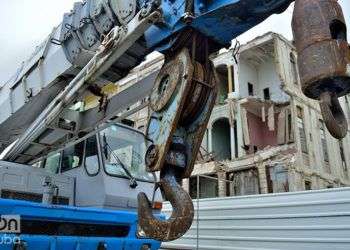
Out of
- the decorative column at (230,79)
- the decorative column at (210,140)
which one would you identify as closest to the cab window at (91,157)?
the decorative column at (210,140)

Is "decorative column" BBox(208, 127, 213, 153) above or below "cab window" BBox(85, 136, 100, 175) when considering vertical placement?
above

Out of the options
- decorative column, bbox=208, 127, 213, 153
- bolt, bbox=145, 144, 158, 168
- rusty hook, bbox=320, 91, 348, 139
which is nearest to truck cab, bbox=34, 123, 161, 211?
bolt, bbox=145, 144, 158, 168

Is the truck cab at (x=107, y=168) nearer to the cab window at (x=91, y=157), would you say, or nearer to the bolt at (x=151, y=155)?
the cab window at (x=91, y=157)

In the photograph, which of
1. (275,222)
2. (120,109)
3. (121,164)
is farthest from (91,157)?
(275,222)

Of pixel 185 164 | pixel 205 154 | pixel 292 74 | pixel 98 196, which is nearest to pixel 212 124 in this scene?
pixel 205 154

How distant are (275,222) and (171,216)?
11.4 feet

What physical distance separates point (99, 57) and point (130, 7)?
55 cm

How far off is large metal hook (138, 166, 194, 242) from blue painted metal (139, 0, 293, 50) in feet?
3.59

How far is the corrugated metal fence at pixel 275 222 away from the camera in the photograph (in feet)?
16.7

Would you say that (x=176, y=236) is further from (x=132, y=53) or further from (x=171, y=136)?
(x=132, y=53)

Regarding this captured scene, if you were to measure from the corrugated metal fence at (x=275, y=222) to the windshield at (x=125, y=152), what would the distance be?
1.55 metres

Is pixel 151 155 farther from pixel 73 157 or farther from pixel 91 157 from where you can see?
pixel 73 157

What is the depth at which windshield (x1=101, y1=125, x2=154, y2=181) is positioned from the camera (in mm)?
5199

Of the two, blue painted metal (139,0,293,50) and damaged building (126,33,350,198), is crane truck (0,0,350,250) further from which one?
damaged building (126,33,350,198)
